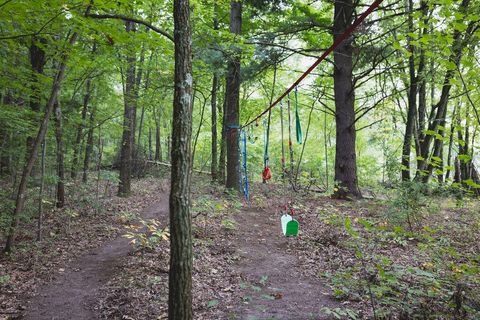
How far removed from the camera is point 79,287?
484cm

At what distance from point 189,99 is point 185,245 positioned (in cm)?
143

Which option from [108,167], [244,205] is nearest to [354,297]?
[244,205]

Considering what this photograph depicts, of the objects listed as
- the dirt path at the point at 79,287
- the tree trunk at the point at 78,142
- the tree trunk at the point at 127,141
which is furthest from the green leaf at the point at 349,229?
the tree trunk at the point at 127,141

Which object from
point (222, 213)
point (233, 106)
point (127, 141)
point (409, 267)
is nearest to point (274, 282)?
point (409, 267)

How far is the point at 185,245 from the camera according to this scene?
2922 millimetres

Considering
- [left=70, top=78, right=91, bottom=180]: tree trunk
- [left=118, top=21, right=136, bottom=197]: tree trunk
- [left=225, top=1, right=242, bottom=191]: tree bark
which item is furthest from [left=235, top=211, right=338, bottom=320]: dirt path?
[left=118, top=21, right=136, bottom=197]: tree trunk

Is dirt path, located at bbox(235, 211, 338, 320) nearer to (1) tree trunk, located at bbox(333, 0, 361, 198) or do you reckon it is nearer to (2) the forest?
(2) the forest

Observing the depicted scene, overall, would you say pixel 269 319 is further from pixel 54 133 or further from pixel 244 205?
pixel 54 133

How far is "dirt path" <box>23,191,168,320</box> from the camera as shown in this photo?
409 centimetres

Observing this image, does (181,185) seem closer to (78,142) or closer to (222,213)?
(222,213)

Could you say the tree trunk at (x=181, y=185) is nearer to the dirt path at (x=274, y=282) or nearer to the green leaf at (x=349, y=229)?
the dirt path at (x=274, y=282)

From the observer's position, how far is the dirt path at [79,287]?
4.09 metres

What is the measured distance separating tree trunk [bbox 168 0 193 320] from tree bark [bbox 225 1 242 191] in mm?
6498

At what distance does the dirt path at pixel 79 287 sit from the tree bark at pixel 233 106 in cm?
429
